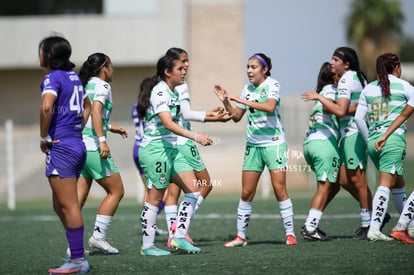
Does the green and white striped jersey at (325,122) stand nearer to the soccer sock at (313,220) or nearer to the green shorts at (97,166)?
the soccer sock at (313,220)

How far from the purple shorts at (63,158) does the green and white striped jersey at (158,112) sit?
145cm

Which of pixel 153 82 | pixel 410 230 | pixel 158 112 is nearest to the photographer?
pixel 158 112

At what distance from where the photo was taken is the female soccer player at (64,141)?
7516mm

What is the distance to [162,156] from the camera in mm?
8922

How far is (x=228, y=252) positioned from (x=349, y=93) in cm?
256

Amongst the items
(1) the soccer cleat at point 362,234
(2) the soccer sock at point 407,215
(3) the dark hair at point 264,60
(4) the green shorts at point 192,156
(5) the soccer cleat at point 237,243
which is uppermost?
(3) the dark hair at point 264,60

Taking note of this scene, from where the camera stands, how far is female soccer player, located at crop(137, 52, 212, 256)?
891 centimetres

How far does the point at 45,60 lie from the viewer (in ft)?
25.1

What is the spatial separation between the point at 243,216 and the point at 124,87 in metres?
23.1

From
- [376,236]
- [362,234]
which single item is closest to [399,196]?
[362,234]

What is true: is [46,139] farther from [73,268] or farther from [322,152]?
[322,152]

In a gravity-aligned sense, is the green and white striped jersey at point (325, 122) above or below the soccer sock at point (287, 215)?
above

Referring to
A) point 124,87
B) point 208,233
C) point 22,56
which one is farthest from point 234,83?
point 208,233

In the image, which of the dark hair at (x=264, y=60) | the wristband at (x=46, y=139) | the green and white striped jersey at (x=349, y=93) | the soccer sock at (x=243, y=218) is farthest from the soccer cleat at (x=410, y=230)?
the wristband at (x=46, y=139)
